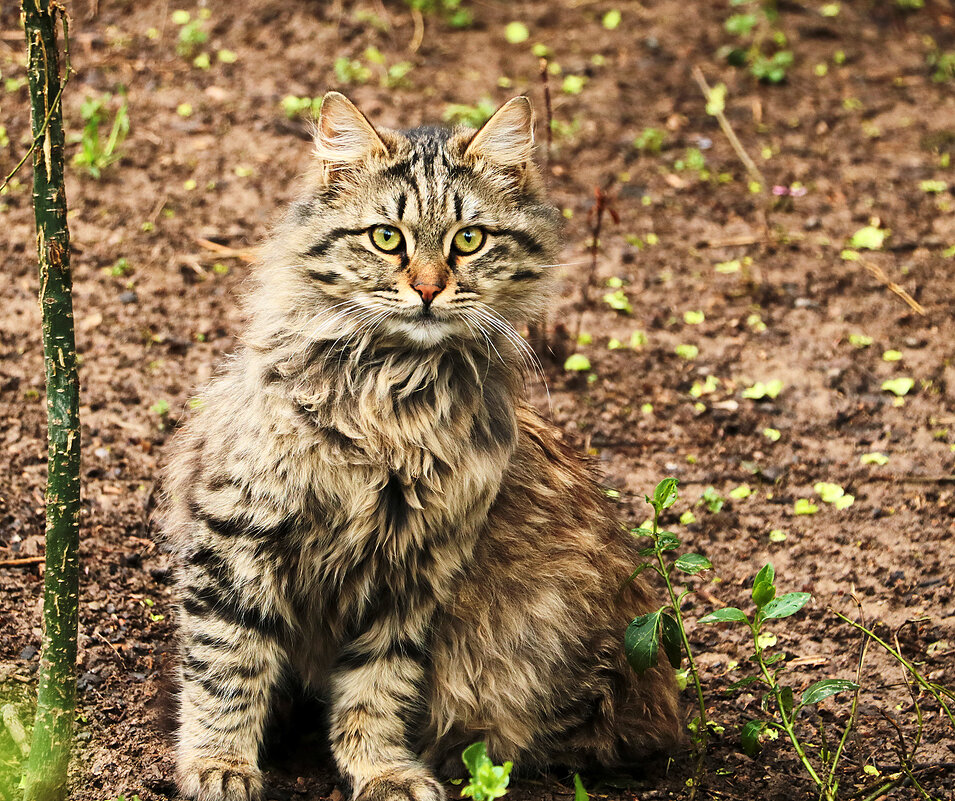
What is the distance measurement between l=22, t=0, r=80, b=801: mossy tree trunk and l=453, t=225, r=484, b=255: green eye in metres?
1.07

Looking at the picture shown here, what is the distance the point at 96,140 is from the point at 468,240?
3.41m

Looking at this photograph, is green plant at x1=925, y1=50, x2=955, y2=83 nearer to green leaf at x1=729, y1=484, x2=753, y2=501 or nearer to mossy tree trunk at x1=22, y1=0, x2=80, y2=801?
green leaf at x1=729, y1=484, x2=753, y2=501

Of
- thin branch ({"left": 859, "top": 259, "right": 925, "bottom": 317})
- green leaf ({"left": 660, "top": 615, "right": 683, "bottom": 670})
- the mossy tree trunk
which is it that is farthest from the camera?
thin branch ({"left": 859, "top": 259, "right": 925, "bottom": 317})

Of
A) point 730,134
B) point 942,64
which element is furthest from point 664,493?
point 942,64

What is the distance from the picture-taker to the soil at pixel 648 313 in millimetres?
3506

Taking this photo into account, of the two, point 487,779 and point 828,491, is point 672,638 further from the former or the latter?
point 828,491

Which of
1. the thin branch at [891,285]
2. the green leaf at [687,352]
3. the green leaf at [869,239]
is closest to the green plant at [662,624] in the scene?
the green leaf at [687,352]

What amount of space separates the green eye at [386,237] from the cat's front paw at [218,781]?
1527mm

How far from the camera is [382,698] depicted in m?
3.12

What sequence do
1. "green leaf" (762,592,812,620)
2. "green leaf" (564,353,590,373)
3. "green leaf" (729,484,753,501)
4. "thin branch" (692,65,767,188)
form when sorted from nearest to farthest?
"green leaf" (762,592,812,620)
"green leaf" (729,484,753,501)
"green leaf" (564,353,590,373)
"thin branch" (692,65,767,188)

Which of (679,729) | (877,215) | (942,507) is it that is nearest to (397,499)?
(679,729)

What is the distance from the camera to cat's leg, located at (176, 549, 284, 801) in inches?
116

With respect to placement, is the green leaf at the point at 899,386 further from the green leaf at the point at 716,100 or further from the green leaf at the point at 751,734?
the green leaf at the point at 716,100

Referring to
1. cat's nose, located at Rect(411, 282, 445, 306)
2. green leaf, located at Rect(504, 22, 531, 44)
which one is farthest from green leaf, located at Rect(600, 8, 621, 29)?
cat's nose, located at Rect(411, 282, 445, 306)
